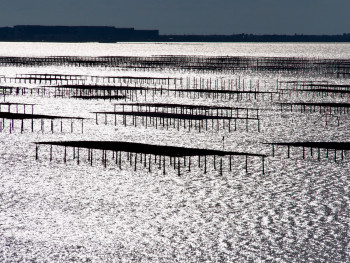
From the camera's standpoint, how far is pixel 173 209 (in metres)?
42.4

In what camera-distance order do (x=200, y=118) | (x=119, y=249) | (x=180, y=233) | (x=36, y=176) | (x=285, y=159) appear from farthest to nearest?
(x=200, y=118) < (x=285, y=159) < (x=36, y=176) < (x=180, y=233) < (x=119, y=249)

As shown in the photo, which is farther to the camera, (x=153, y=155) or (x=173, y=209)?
(x=153, y=155)

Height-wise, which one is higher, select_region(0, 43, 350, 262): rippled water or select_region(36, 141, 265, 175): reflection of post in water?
select_region(36, 141, 265, 175): reflection of post in water

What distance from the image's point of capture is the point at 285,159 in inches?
2226

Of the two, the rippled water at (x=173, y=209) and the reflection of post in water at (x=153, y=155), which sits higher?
the reflection of post in water at (x=153, y=155)

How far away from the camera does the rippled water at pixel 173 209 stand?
34.0 meters

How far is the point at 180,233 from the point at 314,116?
1930 inches

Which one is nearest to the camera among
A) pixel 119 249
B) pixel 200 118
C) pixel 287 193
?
pixel 119 249

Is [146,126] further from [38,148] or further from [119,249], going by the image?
[119,249]

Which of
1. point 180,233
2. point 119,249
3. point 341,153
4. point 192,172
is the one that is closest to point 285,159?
point 341,153

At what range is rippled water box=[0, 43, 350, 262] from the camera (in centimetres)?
3397

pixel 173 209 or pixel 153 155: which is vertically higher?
pixel 153 155

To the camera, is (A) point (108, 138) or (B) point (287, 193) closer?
(B) point (287, 193)

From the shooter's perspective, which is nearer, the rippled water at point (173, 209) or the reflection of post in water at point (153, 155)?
the rippled water at point (173, 209)
